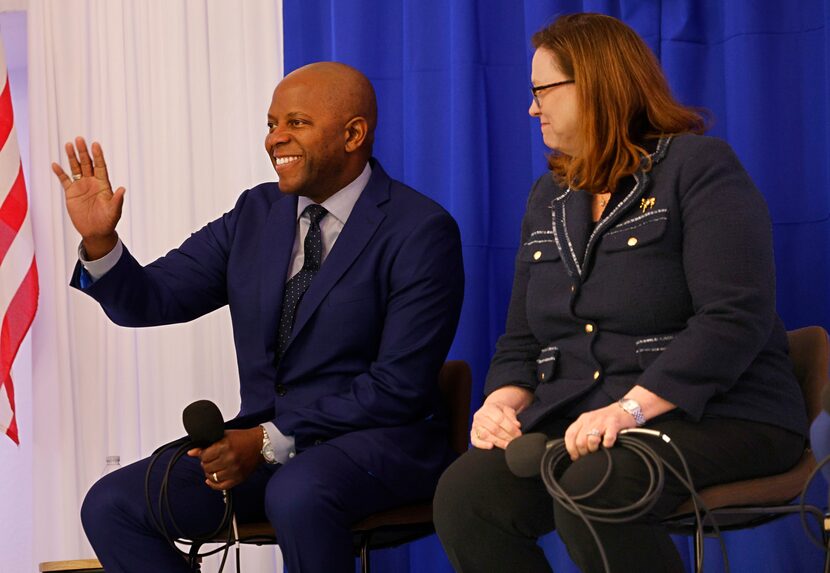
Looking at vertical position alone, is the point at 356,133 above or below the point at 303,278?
above

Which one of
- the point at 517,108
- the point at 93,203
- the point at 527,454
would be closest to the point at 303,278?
the point at 93,203

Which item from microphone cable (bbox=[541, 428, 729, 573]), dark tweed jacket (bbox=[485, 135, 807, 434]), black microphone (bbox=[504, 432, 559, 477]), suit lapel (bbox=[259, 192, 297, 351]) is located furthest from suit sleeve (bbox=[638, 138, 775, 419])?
suit lapel (bbox=[259, 192, 297, 351])

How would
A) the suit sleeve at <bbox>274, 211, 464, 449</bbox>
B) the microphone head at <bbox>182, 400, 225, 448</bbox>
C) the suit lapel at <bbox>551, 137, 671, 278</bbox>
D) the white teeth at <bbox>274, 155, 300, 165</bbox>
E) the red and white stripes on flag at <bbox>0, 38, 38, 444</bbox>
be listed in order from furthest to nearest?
the red and white stripes on flag at <bbox>0, 38, 38, 444</bbox> → the white teeth at <bbox>274, 155, 300, 165</bbox> → the suit sleeve at <bbox>274, 211, 464, 449</bbox> → the microphone head at <bbox>182, 400, 225, 448</bbox> → the suit lapel at <bbox>551, 137, 671, 278</bbox>

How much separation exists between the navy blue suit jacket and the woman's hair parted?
534 millimetres

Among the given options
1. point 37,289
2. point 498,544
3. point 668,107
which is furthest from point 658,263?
point 37,289

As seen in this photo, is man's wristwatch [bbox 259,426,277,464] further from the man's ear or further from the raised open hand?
the man's ear

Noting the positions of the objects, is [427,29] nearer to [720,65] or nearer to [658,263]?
[720,65]

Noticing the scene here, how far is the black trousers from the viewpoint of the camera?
2.12 metres

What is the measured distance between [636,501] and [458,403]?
0.93m

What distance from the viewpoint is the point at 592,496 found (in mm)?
2123

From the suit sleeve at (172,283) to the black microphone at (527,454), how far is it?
47.0 inches

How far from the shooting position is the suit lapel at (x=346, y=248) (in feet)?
9.58

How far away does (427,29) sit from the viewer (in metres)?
3.54

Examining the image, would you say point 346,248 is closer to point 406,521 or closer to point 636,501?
point 406,521
